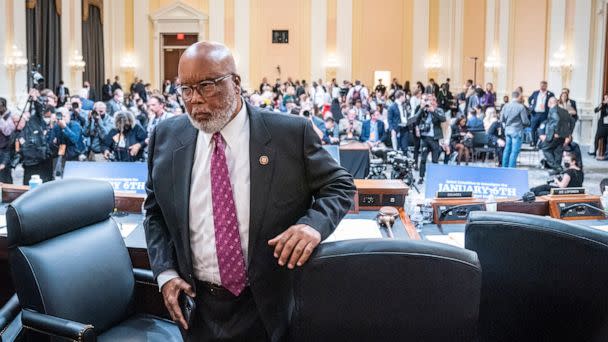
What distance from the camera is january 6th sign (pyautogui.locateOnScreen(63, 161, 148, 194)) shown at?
4.91m

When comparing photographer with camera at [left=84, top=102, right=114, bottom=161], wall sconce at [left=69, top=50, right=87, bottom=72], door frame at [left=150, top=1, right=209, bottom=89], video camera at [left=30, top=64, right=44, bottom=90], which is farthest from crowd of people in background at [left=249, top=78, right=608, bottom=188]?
door frame at [left=150, top=1, right=209, bottom=89]

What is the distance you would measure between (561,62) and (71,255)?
14.1m

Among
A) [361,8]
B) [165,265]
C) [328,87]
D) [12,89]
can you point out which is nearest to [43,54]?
[12,89]

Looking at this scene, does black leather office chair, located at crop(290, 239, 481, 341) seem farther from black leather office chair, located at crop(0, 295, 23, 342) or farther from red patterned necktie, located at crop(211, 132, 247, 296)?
black leather office chair, located at crop(0, 295, 23, 342)

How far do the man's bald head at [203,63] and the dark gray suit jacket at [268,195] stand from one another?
0.24 m

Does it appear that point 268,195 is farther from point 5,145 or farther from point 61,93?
point 61,93

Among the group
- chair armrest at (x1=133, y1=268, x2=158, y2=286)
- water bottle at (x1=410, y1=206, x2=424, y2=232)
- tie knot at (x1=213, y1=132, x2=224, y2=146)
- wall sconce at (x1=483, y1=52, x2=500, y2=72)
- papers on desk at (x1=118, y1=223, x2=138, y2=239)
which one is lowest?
chair armrest at (x1=133, y1=268, x2=158, y2=286)

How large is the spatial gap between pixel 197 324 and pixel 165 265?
0.70ft

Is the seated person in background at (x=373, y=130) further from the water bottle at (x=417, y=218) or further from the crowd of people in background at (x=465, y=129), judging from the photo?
the water bottle at (x=417, y=218)

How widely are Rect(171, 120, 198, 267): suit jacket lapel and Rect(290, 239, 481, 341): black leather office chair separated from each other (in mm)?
583

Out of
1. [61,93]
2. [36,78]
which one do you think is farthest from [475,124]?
[61,93]

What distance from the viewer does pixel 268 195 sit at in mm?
2070

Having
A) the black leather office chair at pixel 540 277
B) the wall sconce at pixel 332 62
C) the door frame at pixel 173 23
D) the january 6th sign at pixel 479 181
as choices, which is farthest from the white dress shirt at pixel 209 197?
the door frame at pixel 173 23

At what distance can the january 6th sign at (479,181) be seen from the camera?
15.6ft
